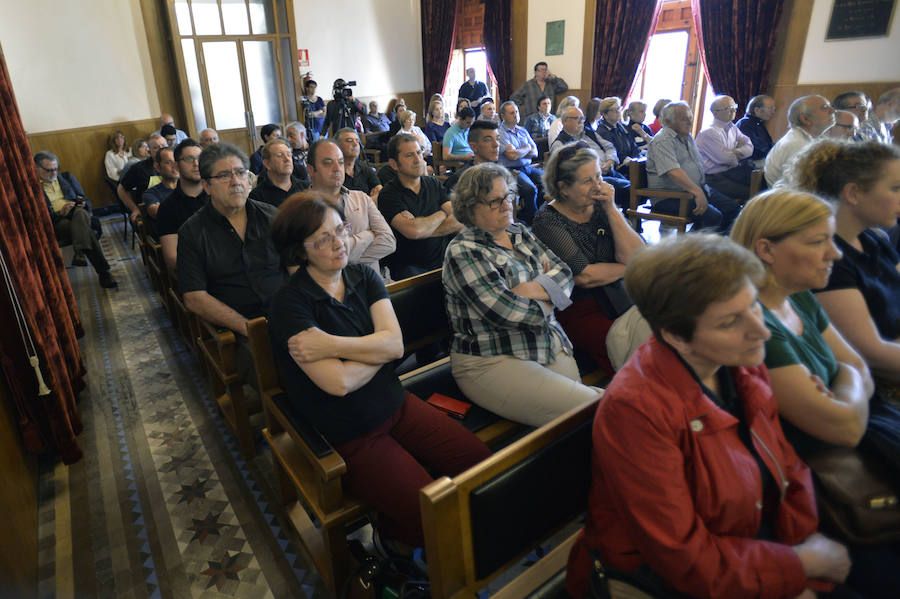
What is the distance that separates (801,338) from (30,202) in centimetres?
330

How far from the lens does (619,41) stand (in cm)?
764

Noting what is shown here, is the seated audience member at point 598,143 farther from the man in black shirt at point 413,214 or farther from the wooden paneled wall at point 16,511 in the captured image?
the wooden paneled wall at point 16,511

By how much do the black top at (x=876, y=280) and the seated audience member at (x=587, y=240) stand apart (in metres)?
0.70

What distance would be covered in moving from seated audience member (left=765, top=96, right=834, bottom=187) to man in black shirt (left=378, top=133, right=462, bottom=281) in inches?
93.4

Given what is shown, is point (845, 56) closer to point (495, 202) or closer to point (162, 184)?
point (495, 202)

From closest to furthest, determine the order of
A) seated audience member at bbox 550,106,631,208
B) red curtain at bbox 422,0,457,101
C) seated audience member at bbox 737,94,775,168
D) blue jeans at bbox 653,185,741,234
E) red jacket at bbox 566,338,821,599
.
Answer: red jacket at bbox 566,338,821,599 → blue jeans at bbox 653,185,741,234 → seated audience member at bbox 550,106,631,208 → seated audience member at bbox 737,94,775,168 → red curtain at bbox 422,0,457,101

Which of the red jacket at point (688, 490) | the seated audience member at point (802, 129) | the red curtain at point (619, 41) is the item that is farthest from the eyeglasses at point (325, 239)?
the red curtain at point (619, 41)

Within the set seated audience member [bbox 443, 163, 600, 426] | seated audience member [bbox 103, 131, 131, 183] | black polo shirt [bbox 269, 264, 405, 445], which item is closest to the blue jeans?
seated audience member [bbox 443, 163, 600, 426]

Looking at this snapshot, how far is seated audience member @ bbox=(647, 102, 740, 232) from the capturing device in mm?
4095

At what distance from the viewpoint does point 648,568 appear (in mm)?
1017

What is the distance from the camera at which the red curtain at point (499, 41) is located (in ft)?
28.8

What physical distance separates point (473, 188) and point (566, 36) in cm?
737

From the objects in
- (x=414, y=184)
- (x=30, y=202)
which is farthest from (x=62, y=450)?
(x=414, y=184)

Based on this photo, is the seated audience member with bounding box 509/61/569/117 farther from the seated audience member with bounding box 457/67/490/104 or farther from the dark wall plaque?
the dark wall plaque
